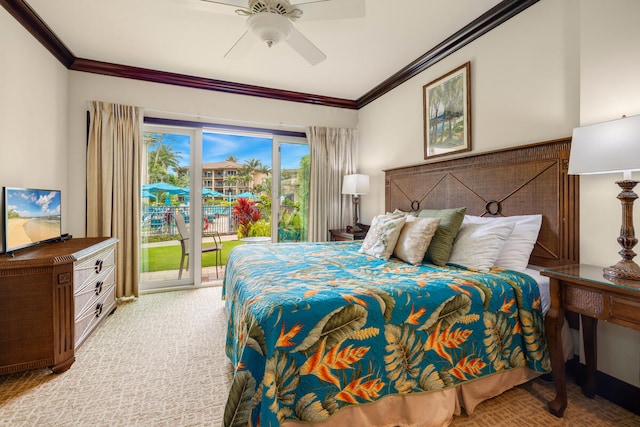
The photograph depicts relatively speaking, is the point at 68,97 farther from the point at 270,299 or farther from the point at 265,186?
the point at 270,299

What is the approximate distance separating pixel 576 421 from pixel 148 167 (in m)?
4.47

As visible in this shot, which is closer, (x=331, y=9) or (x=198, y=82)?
(x=331, y=9)

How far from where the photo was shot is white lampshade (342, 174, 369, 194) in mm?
4074

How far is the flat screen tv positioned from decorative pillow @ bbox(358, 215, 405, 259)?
258cm

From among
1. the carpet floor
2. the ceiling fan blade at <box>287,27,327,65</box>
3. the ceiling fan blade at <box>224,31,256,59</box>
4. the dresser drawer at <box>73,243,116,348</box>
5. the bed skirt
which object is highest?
the ceiling fan blade at <box>224,31,256,59</box>

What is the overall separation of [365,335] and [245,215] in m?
3.78

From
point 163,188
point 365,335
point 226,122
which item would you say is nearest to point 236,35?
point 226,122

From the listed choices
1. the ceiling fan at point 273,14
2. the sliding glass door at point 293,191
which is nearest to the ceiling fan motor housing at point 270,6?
the ceiling fan at point 273,14

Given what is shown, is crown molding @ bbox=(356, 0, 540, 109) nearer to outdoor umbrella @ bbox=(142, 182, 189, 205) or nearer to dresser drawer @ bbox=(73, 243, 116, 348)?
outdoor umbrella @ bbox=(142, 182, 189, 205)

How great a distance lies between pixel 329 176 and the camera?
4.52 meters

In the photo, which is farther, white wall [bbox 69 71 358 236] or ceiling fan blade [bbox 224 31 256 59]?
white wall [bbox 69 71 358 236]

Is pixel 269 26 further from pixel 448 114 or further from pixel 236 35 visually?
pixel 448 114

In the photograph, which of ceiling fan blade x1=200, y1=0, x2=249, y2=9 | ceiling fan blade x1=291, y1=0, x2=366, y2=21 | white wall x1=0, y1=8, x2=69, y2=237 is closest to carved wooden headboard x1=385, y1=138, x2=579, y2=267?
ceiling fan blade x1=291, y1=0, x2=366, y2=21

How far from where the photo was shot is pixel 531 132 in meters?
2.26
